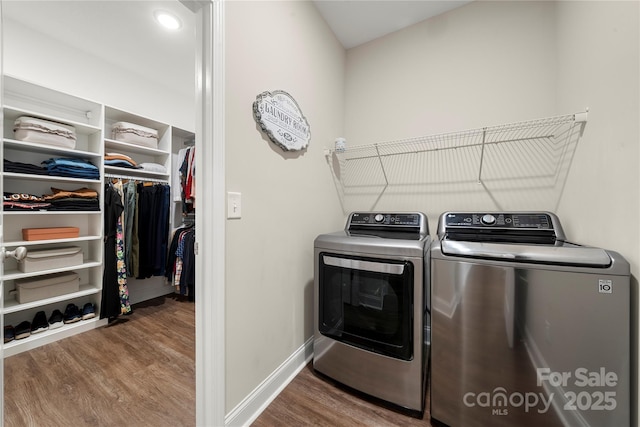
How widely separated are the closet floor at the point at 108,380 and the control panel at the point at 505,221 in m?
1.93

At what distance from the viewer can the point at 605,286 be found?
884 millimetres

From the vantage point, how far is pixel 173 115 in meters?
3.04

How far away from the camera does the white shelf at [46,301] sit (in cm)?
182

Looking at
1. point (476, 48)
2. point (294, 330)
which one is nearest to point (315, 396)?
point (294, 330)

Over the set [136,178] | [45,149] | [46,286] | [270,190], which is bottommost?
[46,286]

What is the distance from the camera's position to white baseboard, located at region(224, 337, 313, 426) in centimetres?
117

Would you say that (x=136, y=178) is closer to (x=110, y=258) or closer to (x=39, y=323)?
(x=110, y=258)

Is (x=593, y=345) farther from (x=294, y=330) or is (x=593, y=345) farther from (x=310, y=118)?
(x=310, y=118)

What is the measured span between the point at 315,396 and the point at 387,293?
0.74m

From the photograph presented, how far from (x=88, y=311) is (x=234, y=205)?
2.18 m

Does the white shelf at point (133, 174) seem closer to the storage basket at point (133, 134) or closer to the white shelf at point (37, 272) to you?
the storage basket at point (133, 134)

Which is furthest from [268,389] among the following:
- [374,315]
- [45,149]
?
[45,149]

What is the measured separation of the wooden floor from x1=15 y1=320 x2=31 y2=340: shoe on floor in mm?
2053

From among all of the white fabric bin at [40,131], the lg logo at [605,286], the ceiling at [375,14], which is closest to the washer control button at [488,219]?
the lg logo at [605,286]
